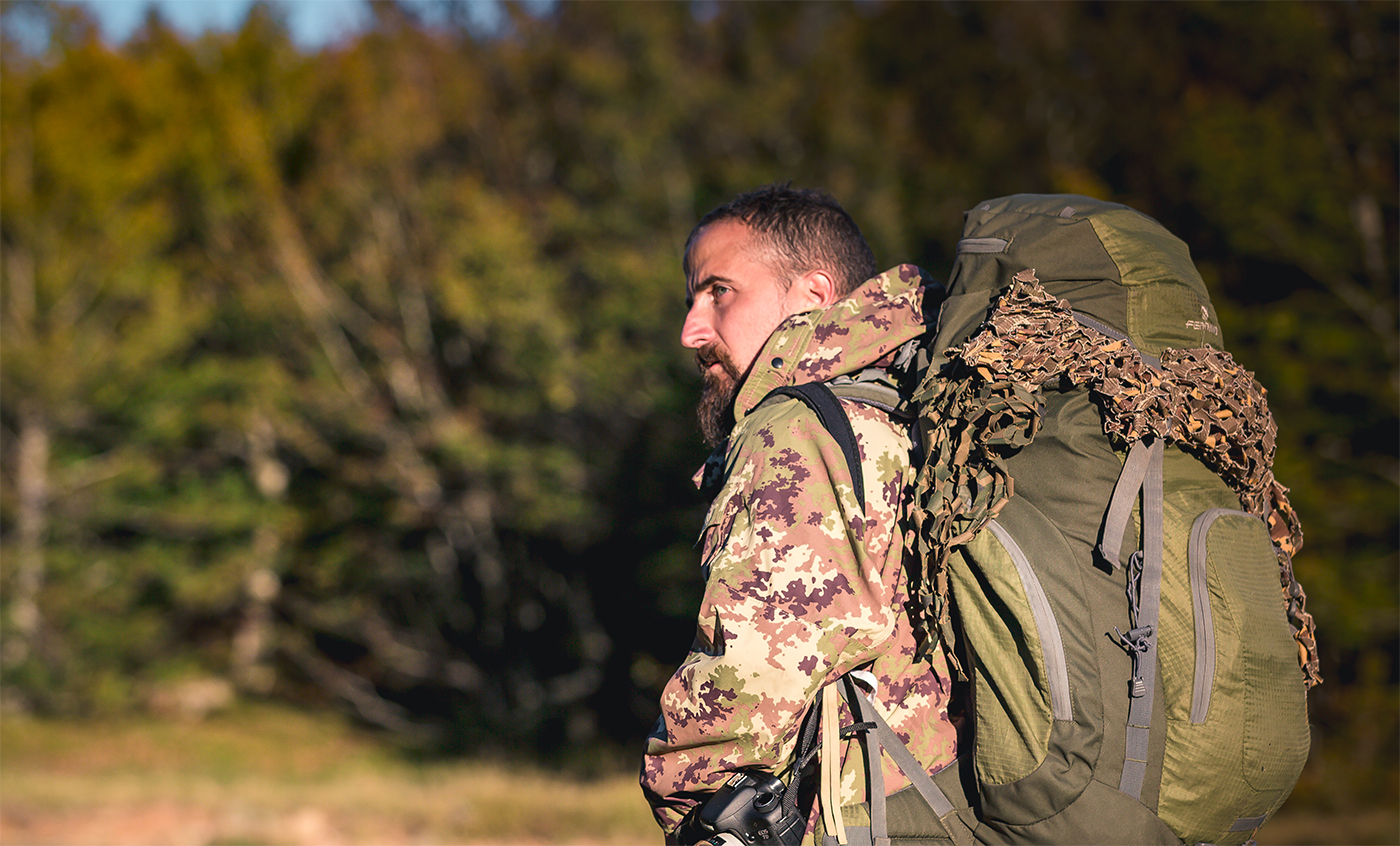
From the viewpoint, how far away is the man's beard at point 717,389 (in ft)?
7.52

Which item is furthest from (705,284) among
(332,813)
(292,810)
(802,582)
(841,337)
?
(292,810)

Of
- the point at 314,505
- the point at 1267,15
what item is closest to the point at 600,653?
the point at 314,505

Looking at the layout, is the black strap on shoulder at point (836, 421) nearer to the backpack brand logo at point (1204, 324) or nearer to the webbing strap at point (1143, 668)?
the webbing strap at point (1143, 668)

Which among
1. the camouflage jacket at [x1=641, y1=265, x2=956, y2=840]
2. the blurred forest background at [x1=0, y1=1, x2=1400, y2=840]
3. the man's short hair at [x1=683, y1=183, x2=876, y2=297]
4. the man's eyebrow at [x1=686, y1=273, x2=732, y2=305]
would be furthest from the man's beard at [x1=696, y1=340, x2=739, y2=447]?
the blurred forest background at [x1=0, y1=1, x2=1400, y2=840]

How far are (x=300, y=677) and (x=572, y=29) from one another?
13.8 metres

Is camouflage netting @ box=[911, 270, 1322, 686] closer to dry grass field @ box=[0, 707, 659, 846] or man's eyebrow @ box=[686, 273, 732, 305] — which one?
man's eyebrow @ box=[686, 273, 732, 305]

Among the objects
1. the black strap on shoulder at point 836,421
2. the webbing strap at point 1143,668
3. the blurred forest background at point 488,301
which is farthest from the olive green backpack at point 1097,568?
the blurred forest background at point 488,301

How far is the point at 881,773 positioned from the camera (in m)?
1.82

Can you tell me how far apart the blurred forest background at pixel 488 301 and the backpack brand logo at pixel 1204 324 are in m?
9.85

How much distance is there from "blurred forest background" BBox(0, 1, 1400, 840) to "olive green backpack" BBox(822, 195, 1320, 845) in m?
9.98

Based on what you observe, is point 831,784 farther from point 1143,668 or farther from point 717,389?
point 717,389

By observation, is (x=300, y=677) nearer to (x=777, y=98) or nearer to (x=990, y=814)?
(x=777, y=98)

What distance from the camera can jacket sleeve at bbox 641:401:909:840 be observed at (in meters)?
1.75

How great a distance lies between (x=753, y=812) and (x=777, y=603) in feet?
1.25
